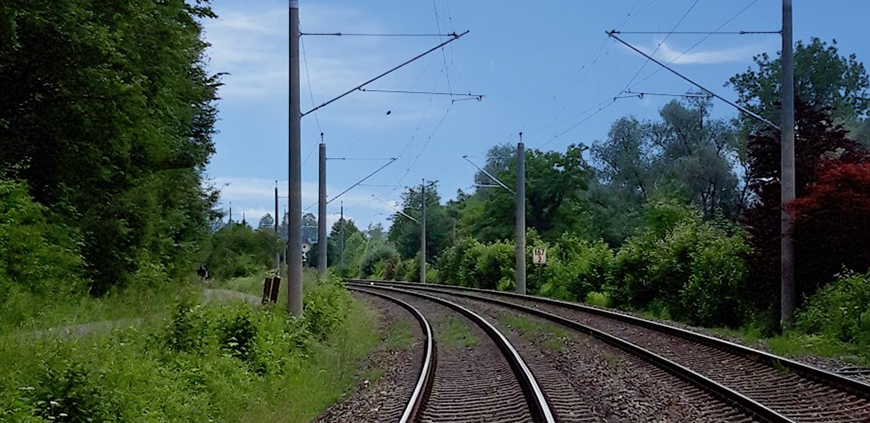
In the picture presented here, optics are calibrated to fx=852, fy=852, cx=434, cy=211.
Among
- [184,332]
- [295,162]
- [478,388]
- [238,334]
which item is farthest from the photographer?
[295,162]

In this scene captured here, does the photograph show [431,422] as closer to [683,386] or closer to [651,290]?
[683,386]

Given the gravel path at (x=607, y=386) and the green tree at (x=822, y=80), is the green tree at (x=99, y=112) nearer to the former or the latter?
the gravel path at (x=607, y=386)

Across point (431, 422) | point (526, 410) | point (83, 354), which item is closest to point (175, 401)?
point (83, 354)

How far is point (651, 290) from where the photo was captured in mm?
30219

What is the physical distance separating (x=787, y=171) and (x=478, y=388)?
962cm

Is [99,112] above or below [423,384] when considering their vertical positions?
above

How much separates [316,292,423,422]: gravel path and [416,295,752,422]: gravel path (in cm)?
214

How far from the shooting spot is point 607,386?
12.7 metres

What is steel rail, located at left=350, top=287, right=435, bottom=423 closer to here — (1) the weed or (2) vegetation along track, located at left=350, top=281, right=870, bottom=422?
(1) the weed

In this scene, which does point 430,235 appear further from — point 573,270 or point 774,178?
point 774,178

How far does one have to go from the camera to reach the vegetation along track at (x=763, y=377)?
34.0 ft

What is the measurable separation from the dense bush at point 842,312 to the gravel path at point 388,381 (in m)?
8.13

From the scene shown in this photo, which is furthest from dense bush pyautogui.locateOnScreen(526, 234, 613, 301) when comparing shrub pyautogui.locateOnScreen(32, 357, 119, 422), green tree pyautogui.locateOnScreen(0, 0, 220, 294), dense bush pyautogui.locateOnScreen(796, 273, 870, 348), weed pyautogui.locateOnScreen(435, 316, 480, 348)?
shrub pyautogui.locateOnScreen(32, 357, 119, 422)

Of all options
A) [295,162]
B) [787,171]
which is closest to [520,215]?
[787,171]
